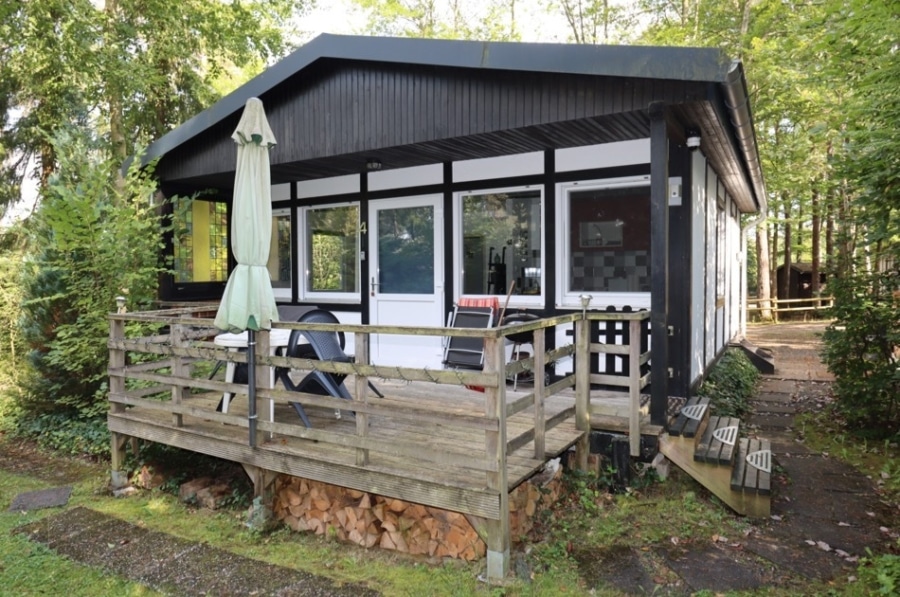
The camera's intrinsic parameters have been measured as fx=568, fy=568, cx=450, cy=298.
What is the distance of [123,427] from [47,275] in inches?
91.8

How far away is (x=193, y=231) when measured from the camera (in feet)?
24.5

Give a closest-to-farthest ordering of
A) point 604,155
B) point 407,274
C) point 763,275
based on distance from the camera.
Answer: point 604,155
point 407,274
point 763,275

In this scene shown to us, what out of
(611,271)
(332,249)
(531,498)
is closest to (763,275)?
(611,271)

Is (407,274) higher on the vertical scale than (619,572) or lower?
higher

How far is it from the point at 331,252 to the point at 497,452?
15.2ft

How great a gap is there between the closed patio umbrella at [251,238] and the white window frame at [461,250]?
8.35 feet

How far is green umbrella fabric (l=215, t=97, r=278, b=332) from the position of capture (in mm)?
3482

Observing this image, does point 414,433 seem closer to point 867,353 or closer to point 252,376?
point 252,376

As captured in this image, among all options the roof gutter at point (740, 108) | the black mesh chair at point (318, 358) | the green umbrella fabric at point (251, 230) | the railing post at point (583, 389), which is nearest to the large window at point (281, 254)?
the black mesh chair at point (318, 358)

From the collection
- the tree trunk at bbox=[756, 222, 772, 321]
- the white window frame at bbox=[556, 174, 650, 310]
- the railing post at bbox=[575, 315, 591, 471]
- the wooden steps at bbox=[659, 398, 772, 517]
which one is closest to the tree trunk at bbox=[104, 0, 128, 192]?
the white window frame at bbox=[556, 174, 650, 310]

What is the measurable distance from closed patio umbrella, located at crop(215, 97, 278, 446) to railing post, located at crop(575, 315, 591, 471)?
6.69 ft

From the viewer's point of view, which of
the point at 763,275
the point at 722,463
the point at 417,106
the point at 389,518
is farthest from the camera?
the point at 763,275

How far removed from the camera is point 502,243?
5.66 metres

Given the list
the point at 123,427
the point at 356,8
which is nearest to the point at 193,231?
the point at 123,427
